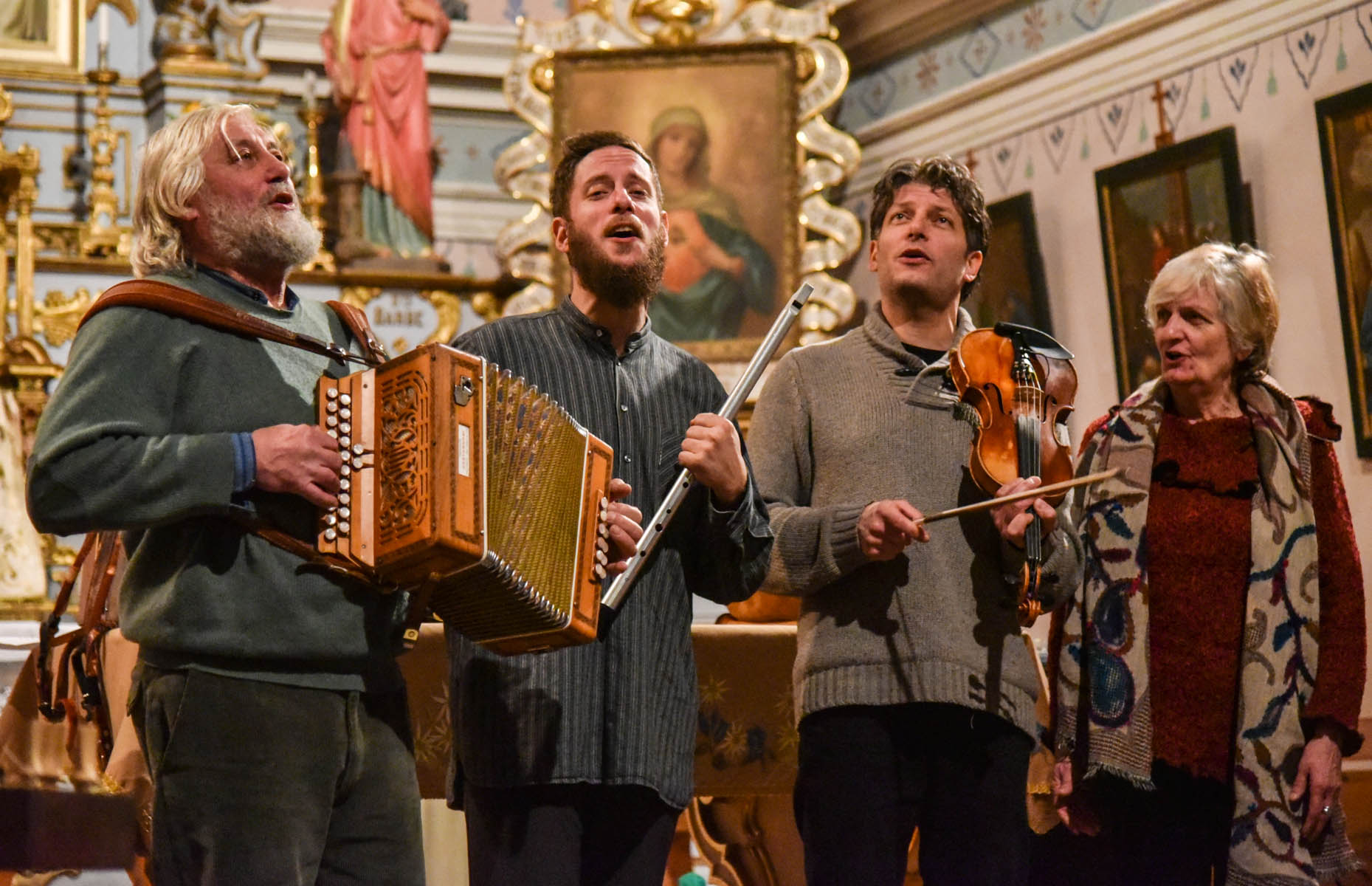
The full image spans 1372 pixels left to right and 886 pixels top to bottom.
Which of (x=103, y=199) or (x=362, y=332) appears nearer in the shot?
(x=362, y=332)

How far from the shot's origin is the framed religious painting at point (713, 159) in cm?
857

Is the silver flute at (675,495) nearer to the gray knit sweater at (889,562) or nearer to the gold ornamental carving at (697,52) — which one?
the gray knit sweater at (889,562)

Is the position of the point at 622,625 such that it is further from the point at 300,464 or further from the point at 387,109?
the point at 387,109

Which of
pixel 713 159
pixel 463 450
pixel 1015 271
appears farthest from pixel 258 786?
pixel 713 159

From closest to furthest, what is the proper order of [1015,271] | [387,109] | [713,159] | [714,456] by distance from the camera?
[714,456], [1015,271], [713,159], [387,109]

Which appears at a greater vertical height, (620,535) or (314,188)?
(314,188)

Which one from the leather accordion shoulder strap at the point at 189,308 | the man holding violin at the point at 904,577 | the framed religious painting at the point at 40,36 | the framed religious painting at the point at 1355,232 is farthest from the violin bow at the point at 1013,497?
the framed religious painting at the point at 40,36

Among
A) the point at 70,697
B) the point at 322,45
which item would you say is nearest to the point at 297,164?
the point at 322,45

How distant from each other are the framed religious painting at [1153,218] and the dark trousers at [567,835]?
4.62m

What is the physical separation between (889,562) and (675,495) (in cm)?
46

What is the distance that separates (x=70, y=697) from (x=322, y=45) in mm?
5442

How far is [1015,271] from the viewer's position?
25.8ft

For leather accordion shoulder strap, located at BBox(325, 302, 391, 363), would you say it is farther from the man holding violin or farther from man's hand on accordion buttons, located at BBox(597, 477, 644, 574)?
the man holding violin

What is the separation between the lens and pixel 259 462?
8.00ft
